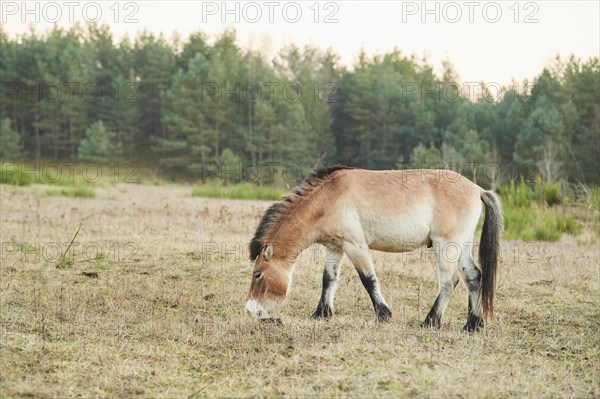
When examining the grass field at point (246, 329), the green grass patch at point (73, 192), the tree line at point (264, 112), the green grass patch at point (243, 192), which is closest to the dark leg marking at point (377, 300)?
the grass field at point (246, 329)

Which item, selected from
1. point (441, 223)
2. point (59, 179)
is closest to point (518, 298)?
point (441, 223)

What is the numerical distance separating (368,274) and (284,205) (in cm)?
126

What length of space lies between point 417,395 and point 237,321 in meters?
2.84

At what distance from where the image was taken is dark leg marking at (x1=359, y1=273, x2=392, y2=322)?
7309 mm

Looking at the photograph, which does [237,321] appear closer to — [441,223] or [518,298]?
[441,223]

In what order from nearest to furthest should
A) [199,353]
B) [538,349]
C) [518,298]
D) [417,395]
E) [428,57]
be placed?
1. [417,395]
2. [199,353]
3. [538,349]
4. [518,298]
5. [428,57]

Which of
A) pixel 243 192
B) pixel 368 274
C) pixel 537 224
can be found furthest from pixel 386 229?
pixel 243 192

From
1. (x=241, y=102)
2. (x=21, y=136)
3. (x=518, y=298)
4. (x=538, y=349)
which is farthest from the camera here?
(x=21, y=136)

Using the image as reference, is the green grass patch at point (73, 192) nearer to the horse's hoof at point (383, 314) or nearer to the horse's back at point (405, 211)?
the horse's back at point (405, 211)

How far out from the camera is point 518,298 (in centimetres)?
915

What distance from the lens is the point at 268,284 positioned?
7078 mm

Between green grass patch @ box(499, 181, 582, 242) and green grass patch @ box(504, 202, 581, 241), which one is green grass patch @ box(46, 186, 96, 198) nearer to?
green grass patch @ box(499, 181, 582, 242)

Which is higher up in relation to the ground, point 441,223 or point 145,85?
point 145,85

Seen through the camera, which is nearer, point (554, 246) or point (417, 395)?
point (417, 395)
